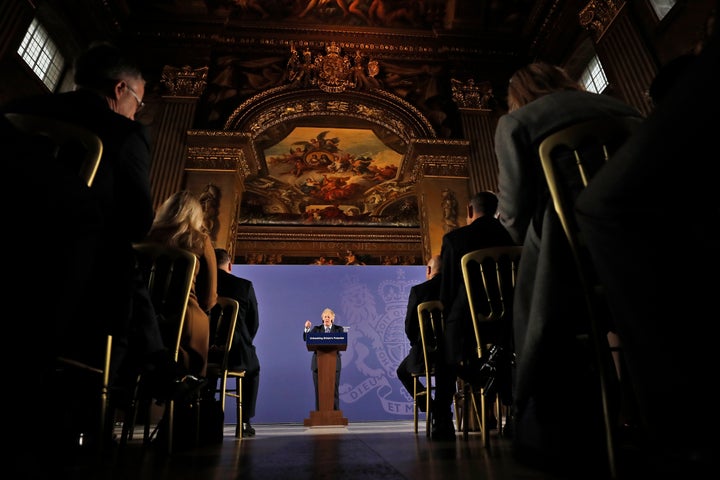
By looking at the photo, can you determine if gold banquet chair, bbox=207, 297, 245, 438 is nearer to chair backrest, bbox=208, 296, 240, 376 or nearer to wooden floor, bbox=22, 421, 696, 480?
chair backrest, bbox=208, 296, 240, 376

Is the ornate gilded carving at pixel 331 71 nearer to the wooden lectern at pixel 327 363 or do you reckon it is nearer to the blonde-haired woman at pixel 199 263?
the wooden lectern at pixel 327 363

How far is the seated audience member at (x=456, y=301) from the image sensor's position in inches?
97.0

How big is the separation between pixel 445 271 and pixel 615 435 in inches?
66.3

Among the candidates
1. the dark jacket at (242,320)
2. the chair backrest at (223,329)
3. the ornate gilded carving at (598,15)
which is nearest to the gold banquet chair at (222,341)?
the chair backrest at (223,329)

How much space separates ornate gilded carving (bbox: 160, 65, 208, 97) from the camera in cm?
705

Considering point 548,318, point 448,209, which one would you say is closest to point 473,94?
point 448,209

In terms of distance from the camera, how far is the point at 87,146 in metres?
1.15

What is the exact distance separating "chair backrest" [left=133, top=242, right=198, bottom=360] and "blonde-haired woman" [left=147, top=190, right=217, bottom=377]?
0.87ft

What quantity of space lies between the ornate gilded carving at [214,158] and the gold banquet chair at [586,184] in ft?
19.2

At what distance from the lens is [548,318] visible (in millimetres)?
1078

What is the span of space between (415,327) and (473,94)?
5.46 m

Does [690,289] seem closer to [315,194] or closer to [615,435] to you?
[615,435]

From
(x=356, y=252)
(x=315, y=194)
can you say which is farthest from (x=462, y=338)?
(x=356, y=252)

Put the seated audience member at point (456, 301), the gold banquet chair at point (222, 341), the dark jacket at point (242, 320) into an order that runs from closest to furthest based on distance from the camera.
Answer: the seated audience member at point (456, 301), the gold banquet chair at point (222, 341), the dark jacket at point (242, 320)
